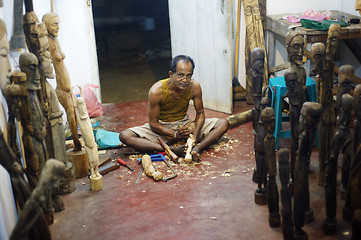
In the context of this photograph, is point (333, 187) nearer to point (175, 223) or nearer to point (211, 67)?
point (175, 223)

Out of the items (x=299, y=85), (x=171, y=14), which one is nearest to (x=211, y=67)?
(x=171, y=14)

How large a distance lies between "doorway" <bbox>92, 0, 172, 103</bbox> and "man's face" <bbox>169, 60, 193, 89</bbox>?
8.65 feet

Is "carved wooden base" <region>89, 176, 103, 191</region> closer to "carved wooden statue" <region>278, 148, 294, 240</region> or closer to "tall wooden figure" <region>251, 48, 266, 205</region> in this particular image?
"tall wooden figure" <region>251, 48, 266, 205</region>

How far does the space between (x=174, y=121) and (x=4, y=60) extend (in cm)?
244

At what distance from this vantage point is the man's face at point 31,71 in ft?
11.7

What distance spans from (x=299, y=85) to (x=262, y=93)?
0.46 meters

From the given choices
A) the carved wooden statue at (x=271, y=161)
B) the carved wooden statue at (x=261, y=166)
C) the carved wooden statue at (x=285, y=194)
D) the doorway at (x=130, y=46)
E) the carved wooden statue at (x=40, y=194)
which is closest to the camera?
the carved wooden statue at (x=40, y=194)

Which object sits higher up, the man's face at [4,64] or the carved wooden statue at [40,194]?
the man's face at [4,64]

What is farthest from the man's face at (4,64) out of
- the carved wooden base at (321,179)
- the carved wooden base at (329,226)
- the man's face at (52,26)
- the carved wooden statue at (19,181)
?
the carved wooden base at (321,179)

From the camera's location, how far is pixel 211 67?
21.9ft

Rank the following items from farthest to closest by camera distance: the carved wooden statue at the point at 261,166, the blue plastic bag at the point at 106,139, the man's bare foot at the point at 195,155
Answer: the blue plastic bag at the point at 106,139, the man's bare foot at the point at 195,155, the carved wooden statue at the point at 261,166

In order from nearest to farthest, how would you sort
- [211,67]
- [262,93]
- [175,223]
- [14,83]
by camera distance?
[14,83] < [175,223] < [262,93] < [211,67]

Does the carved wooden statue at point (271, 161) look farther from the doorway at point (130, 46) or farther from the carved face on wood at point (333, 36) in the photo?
the doorway at point (130, 46)

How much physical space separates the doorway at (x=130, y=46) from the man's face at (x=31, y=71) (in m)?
3.97
